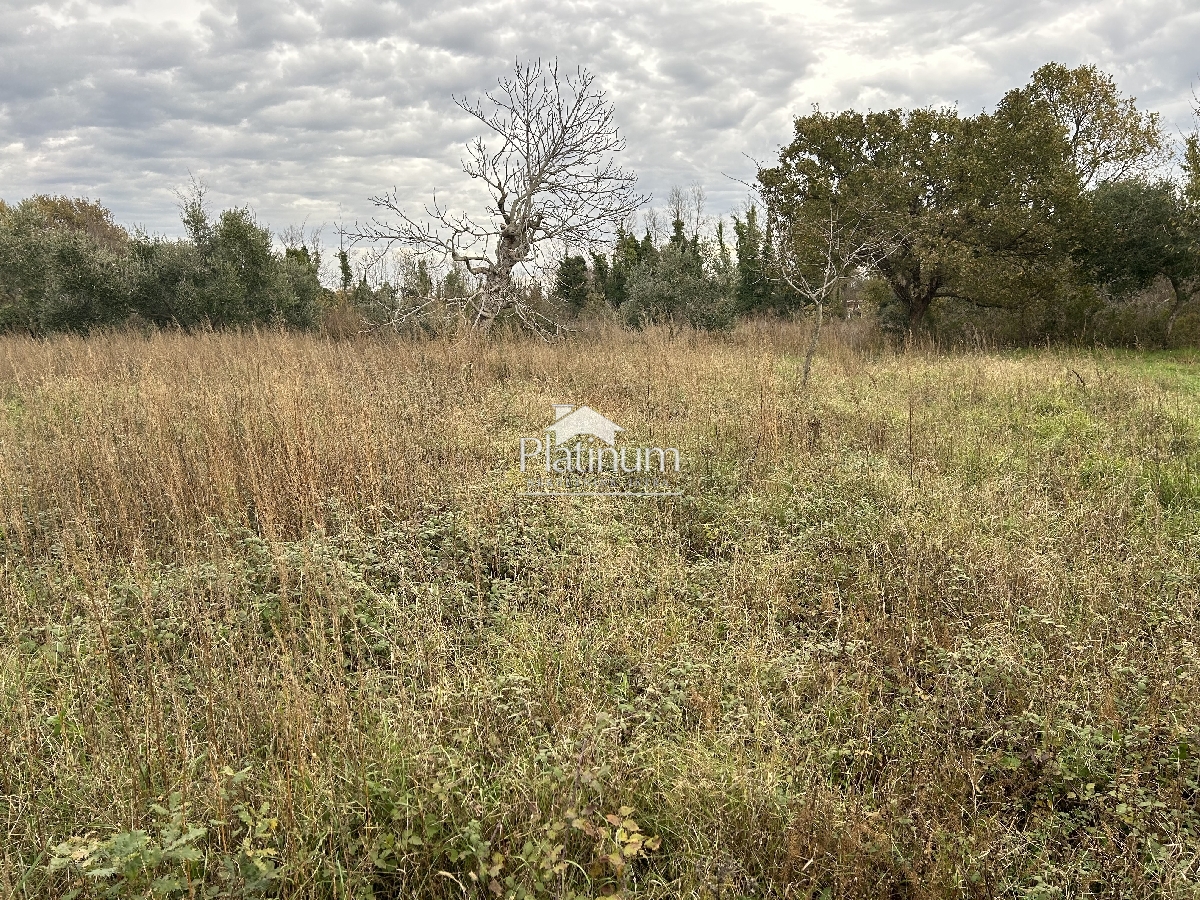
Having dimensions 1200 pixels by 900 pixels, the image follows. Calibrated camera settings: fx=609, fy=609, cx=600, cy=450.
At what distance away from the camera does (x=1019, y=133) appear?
12.6 m

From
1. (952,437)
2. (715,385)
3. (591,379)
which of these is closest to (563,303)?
(591,379)

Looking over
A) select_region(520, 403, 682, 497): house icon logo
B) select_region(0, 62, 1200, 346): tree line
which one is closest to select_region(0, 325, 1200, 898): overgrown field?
select_region(520, 403, 682, 497): house icon logo

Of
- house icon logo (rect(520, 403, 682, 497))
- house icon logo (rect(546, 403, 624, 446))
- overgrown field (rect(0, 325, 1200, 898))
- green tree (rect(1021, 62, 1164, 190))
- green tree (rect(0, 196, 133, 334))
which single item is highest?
green tree (rect(1021, 62, 1164, 190))

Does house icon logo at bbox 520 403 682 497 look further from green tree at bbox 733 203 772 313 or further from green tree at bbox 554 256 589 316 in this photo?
green tree at bbox 733 203 772 313

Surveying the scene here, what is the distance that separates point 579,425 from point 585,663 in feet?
12.7

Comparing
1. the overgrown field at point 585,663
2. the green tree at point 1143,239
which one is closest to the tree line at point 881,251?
the green tree at point 1143,239

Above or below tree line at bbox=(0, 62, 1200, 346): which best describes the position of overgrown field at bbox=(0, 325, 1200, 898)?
below

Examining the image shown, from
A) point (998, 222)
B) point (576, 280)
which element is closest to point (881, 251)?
point (998, 222)

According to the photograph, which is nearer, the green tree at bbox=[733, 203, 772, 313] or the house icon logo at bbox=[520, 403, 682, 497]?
the house icon logo at bbox=[520, 403, 682, 497]

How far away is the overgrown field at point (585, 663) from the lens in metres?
1.90

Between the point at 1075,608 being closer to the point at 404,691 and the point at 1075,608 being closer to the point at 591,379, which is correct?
the point at 404,691

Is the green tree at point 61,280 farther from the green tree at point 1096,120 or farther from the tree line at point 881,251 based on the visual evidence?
the green tree at point 1096,120

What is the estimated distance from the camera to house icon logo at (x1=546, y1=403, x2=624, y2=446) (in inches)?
243

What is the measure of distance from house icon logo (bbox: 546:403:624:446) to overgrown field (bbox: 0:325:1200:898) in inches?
24.9
